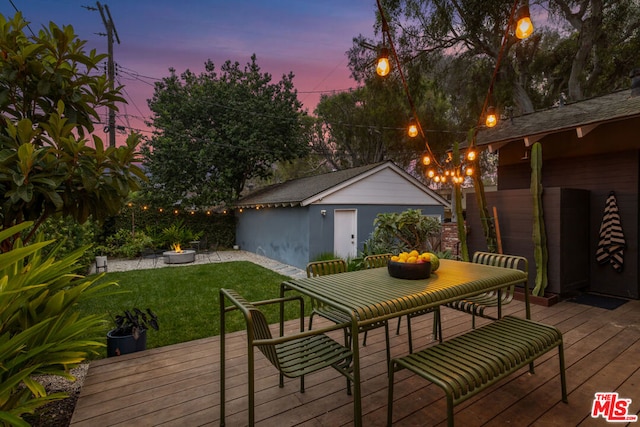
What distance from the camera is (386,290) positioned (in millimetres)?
2383

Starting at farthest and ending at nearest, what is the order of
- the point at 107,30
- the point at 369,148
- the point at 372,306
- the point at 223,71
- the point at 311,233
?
the point at 369,148 → the point at 223,71 → the point at 107,30 → the point at 311,233 → the point at 372,306

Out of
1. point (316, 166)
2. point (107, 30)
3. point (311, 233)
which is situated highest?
point (107, 30)

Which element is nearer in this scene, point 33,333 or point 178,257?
point 33,333

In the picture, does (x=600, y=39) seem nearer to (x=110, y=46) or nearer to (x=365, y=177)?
(x=365, y=177)

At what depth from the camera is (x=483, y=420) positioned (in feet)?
7.05

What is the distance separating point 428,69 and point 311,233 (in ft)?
32.5

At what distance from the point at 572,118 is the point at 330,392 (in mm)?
6087

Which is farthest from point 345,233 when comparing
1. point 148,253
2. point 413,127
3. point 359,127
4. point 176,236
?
point 359,127

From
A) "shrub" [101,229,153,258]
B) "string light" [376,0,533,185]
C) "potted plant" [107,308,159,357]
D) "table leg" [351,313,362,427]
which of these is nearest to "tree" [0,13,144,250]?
"potted plant" [107,308,159,357]

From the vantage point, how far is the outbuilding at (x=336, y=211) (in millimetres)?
9648

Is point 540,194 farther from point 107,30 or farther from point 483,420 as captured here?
point 107,30

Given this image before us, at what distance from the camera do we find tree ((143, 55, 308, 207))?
517 inches

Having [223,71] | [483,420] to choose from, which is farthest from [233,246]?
[483,420]

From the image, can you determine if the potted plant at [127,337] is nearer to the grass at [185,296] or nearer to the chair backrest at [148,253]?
the grass at [185,296]
